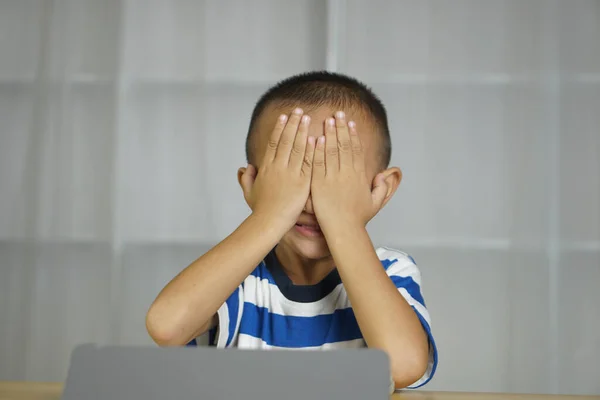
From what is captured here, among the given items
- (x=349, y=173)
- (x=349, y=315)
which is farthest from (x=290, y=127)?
(x=349, y=315)

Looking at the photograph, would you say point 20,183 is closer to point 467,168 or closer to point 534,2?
point 467,168

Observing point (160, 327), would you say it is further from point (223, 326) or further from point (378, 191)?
point (378, 191)

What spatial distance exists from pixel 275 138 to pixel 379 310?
259 mm

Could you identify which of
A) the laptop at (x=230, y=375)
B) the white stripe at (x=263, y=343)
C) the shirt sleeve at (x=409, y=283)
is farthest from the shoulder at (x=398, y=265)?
the laptop at (x=230, y=375)

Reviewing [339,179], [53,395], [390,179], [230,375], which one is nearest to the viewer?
[230,375]

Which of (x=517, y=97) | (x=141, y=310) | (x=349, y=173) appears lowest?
(x=141, y=310)

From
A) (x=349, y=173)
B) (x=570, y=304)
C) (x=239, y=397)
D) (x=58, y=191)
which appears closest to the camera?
(x=239, y=397)

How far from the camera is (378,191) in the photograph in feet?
2.91

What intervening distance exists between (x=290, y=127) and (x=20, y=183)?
5.95ft

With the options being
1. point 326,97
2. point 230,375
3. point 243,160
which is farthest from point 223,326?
point 243,160

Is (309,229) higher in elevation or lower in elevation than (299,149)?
lower

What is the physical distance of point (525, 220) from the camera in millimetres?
2211

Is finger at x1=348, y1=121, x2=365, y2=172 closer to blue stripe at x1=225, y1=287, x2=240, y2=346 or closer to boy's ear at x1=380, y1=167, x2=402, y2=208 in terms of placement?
boy's ear at x1=380, y1=167, x2=402, y2=208

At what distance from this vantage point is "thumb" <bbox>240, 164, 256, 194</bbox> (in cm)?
89
